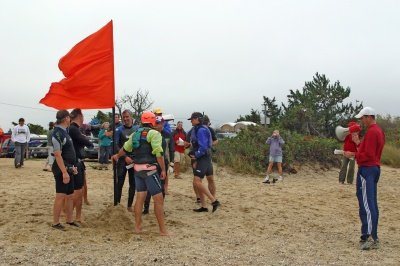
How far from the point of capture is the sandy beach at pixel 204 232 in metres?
5.38

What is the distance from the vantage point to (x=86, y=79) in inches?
285

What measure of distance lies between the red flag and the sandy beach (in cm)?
175

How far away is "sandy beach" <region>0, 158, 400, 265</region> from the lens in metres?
5.38

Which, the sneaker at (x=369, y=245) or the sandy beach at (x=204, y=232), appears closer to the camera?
the sandy beach at (x=204, y=232)

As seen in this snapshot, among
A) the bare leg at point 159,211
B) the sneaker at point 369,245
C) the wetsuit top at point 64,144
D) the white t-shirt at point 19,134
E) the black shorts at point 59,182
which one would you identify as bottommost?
the sneaker at point 369,245

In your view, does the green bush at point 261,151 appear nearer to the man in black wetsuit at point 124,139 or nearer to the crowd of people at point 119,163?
the man in black wetsuit at point 124,139

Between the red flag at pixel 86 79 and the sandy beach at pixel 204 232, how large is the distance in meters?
1.75

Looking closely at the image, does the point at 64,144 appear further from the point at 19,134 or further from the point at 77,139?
→ the point at 19,134

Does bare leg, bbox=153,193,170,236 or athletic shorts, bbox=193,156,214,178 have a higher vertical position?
athletic shorts, bbox=193,156,214,178

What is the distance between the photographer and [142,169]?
6301 millimetres

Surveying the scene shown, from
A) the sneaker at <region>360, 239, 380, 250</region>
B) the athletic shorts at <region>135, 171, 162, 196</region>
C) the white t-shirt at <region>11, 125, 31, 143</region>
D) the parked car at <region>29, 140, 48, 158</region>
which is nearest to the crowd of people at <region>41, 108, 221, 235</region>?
the athletic shorts at <region>135, 171, 162, 196</region>

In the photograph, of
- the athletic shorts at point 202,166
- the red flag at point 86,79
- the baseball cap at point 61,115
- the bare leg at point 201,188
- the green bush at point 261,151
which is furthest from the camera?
the green bush at point 261,151

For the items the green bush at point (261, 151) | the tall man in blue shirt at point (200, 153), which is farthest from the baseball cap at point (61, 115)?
the green bush at point (261, 151)

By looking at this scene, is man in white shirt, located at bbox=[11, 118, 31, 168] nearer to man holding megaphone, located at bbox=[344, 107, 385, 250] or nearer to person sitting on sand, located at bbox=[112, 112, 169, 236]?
person sitting on sand, located at bbox=[112, 112, 169, 236]
